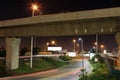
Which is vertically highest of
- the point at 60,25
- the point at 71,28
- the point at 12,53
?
the point at 60,25

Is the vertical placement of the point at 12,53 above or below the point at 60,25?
below

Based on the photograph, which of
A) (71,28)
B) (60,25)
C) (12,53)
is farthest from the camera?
(12,53)

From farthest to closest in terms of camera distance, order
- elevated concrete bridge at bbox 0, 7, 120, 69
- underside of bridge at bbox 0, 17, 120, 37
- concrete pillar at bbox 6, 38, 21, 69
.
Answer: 1. concrete pillar at bbox 6, 38, 21, 69
2. underside of bridge at bbox 0, 17, 120, 37
3. elevated concrete bridge at bbox 0, 7, 120, 69

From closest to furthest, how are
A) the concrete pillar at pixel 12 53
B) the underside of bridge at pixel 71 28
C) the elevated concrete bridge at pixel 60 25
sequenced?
the elevated concrete bridge at pixel 60 25, the underside of bridge at pixel 71 28, the concrete pillar at pixel 12 53

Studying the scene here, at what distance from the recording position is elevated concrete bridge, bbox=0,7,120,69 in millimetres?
35281

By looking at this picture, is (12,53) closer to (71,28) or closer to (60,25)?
(60,25)

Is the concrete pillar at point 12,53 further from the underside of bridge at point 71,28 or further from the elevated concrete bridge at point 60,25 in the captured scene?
the underside of bridge at point 71,28

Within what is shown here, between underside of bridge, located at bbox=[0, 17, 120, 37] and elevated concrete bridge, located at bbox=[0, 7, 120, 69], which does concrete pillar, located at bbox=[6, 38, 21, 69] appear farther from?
underside of bridge, located at bbox=[0, 17, 120, 37]

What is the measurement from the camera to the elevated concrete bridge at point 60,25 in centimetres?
3528

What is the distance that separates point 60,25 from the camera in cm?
4159

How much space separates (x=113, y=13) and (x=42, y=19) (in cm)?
1210

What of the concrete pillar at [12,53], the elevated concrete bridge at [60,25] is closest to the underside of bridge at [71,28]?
the elevated concrete bridge at [60,25]

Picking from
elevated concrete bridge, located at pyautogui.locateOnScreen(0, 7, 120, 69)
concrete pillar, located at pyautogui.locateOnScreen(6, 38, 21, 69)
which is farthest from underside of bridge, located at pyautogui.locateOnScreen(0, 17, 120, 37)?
Result: concrete pillar, located at pyautogui.locateOnScreen(6, 38, 21, 69)

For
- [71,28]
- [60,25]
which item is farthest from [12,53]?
[71,28]
